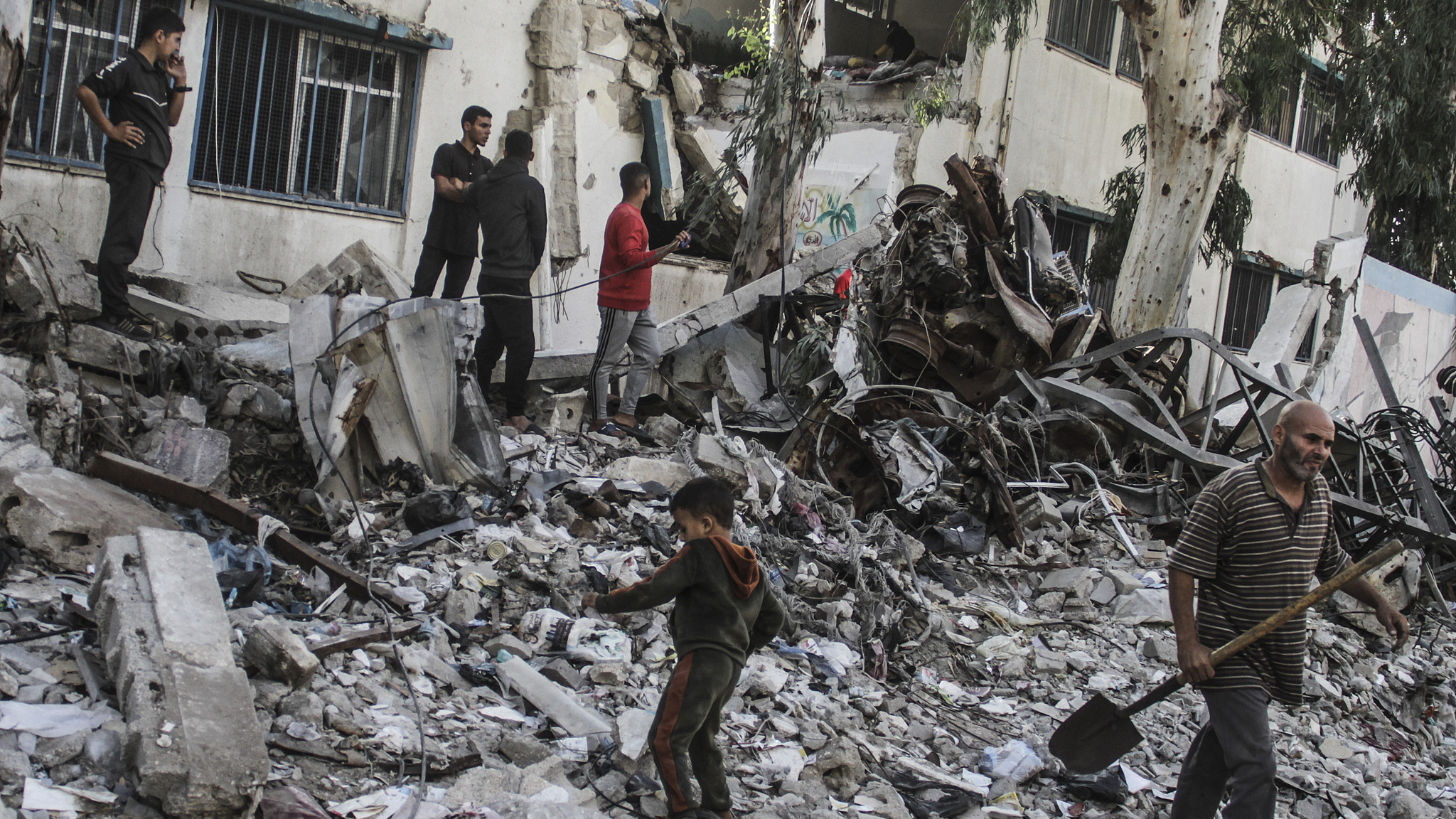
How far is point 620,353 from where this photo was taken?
6.80m

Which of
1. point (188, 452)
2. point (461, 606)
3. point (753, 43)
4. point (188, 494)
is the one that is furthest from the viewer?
point (753, 43)

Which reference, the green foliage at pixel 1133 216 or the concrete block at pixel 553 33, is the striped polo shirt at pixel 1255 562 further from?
the green foliage at pixel 1133 216

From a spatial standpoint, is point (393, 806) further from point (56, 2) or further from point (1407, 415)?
point (1407, 415)

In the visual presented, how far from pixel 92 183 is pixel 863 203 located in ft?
24.0

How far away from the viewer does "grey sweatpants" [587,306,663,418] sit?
6699 millimetres

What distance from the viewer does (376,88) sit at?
7895mm

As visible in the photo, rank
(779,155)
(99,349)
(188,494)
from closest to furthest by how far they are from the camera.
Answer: (188,494), (99,349), (779,155)

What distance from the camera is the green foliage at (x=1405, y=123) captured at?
1169 cm

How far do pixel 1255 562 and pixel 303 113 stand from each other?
6782 mm

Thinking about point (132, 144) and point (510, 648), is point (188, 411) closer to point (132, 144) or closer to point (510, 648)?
point (132, 144)

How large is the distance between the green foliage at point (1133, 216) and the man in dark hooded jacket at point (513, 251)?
785 centimetres

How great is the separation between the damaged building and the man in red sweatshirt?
28 cm

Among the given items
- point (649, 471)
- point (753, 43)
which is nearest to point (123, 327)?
point (649, 471)

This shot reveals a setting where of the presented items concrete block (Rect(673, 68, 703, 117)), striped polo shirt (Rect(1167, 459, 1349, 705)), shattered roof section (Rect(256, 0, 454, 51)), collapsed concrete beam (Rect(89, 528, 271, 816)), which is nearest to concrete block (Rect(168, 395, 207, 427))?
collapsed concrete beam (Rect(89, 528, 271, 816))
